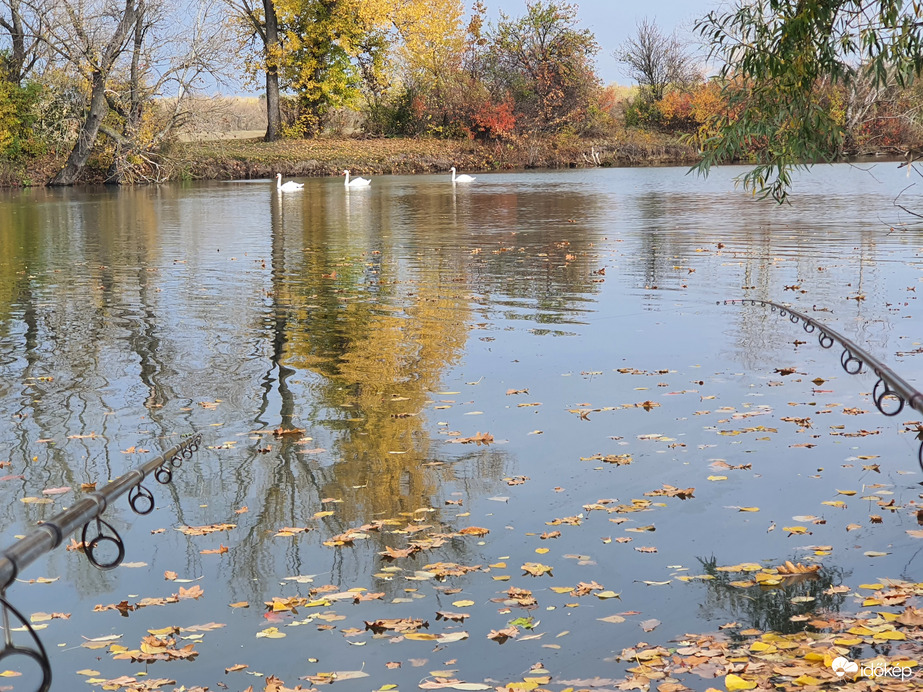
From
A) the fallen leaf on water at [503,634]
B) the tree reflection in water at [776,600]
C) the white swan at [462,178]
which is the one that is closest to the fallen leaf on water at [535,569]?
the fallen leaf on water at [503,634]

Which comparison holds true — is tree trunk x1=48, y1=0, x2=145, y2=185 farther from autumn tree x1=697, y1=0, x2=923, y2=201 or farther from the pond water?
autumn tree x1=697, y1=0, x2=923, y2=201

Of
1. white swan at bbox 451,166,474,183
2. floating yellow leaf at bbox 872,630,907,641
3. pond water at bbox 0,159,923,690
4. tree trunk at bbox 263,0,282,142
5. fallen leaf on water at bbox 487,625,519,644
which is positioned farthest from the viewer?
tree trunk at bbox 263,0,282,142

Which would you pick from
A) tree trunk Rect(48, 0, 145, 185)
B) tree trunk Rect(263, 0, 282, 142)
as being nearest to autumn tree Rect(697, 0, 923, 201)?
tree trunk Rect(48, 0, 145, 185)

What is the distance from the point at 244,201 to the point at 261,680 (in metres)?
29.9

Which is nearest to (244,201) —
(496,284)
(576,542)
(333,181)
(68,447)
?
(333,181)

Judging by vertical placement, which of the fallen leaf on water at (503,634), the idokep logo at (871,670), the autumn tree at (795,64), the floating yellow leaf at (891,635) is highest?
the autumn tree at (795,64)

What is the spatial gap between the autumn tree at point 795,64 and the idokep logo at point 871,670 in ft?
16.2

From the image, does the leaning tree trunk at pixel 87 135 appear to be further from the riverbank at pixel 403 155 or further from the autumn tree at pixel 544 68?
the autumn tree at pixel 544 68

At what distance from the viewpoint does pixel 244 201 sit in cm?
3275

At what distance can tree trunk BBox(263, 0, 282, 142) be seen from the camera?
182 ft

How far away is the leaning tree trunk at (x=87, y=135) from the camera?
4212cm

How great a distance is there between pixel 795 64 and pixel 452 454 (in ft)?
13.8

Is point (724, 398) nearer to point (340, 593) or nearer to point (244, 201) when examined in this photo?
point (340, 593)

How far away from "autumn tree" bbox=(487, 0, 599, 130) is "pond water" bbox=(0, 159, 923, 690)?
1887 inches
